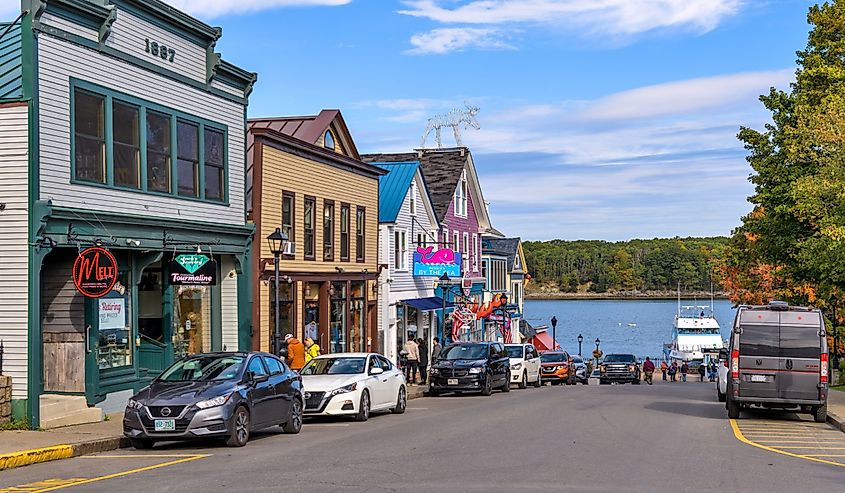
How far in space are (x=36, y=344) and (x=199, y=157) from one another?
7388mm

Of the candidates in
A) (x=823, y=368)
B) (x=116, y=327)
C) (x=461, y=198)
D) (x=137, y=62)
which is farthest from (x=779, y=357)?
(x=461, y=198)

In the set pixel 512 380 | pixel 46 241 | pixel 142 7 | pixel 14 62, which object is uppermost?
pixel 142 7

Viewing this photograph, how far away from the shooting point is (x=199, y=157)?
80.6ft

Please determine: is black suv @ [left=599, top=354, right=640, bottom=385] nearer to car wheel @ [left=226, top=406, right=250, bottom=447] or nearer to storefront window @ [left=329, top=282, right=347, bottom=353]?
storefront window @ [left=329, top=282, right=347, bottom=353]

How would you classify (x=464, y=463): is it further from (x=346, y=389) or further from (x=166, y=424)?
(x=346, y=389)

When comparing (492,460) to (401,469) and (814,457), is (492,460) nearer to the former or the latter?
(401,469)

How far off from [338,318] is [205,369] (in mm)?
17196

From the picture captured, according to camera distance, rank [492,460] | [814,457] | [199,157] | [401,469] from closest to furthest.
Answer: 1. [401,469]
2. [492,460]
3. [814,457]
4. [199,157]

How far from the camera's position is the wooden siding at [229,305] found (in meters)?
26.6

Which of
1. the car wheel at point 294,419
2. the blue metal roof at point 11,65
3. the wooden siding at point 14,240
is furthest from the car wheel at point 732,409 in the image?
the blue metal roof at point 11,65

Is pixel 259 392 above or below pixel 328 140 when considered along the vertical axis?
below

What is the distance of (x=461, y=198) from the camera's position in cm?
5334

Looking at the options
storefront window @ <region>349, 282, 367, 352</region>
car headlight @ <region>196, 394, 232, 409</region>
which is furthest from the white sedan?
storefront window @ <region>349, 282, 367, 352</region>

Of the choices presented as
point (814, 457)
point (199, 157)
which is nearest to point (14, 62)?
point (199, 157)
